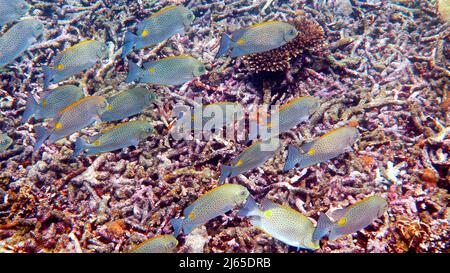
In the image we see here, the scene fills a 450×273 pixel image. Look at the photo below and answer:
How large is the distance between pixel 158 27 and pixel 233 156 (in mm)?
1989

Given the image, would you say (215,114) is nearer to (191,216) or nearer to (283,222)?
(191,216)

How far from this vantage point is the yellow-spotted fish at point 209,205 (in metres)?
2.76

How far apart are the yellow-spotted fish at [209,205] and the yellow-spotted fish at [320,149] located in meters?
0.62

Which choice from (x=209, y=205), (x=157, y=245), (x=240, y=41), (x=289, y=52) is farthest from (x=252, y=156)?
(x=289, y=52)

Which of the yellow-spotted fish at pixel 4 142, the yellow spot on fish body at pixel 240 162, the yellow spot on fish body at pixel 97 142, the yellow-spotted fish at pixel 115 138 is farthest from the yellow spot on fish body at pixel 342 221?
the yellow-spotted fish at pixel 4 142

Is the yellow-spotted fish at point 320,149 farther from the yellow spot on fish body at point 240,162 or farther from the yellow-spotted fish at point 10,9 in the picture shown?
the yellow-spotted fish at point 10,9

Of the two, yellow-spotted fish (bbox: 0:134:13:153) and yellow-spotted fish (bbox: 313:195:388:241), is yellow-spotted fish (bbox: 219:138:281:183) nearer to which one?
yellow-spotted fish (bbox: 313:195:388:241)

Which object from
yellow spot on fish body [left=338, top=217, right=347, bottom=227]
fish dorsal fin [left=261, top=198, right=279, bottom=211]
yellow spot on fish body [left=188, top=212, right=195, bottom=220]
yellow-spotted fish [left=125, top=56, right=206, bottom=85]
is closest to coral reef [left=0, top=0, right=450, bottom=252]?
yellow spot on fish body [left=188, top=212, right=195, bottom=220]

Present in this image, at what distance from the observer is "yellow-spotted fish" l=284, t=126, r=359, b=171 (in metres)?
2.96

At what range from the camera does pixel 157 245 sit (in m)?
2.69

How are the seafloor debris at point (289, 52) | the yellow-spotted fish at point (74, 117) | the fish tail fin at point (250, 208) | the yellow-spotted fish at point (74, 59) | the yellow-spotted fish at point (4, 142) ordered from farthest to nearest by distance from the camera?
the seafloor debris at point (289, 52) < the yellow-spotted fish at point (4, 142) < the yellow-spotted fish at point (74, 59) < the yellow-spotted fish at point (74, 117) < the fish tail fin at point (250, 208)

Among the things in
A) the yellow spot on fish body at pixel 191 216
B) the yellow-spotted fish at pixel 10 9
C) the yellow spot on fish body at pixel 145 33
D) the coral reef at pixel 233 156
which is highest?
the yellow-spotted fish at pixel 10 9

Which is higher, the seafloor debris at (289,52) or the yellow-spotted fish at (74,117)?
the yellow-spotted fish at (74,117)
